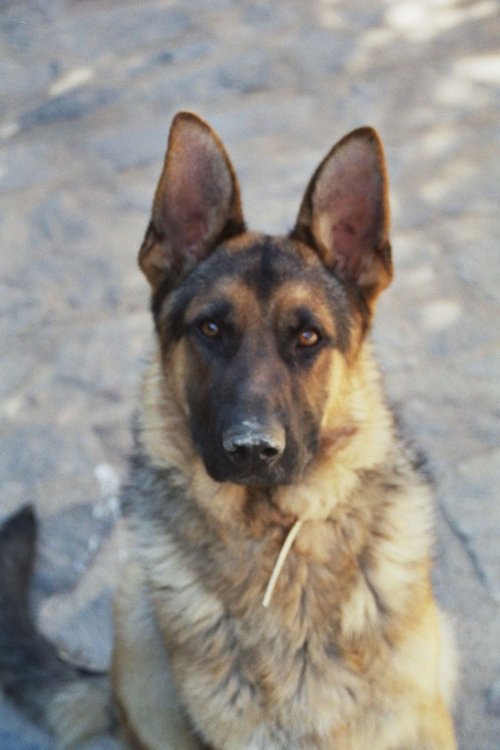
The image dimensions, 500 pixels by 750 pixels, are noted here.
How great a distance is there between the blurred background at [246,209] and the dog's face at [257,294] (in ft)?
4.32

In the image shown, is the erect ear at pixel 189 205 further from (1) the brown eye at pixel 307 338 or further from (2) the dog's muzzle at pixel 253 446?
(2) the dog's muzzle at pixel 253 446

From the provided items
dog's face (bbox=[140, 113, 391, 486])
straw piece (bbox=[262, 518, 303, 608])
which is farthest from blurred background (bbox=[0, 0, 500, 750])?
dog's face (bbox=[140, 113, 391, 486])

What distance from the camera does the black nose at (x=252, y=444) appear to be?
3242 mm

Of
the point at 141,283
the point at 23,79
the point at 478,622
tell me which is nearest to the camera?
the point at 478,622

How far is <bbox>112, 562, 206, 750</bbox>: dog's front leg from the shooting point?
147 inches

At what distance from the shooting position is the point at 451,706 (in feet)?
13.2

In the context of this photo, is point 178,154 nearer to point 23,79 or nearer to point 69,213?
point 69,213

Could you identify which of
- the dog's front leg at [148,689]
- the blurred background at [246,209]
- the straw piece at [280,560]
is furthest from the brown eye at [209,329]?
the blurred background at [246,209]

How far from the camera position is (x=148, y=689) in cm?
372

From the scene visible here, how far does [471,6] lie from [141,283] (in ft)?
11.5

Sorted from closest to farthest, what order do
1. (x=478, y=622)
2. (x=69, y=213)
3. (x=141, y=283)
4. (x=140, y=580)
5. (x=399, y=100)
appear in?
(x=140, y=580) → (x=478, y=622) → (x=141, y=283) → (x=69, y=213) → (x=399, y=100)

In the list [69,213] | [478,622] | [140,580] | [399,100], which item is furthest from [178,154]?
[399,100]

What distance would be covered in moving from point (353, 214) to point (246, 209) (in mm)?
2848

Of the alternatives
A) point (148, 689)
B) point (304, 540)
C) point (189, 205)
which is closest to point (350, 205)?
point (189, 205)
